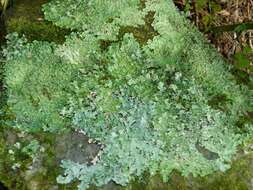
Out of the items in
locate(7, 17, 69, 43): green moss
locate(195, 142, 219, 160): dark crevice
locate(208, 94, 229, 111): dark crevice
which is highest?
locate(7, 17, 69, 43): green moss

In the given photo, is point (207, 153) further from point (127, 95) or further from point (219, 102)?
point (127, 95)

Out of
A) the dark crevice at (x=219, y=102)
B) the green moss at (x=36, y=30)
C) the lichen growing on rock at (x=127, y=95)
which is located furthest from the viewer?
the green moss at (x=36, y=30)

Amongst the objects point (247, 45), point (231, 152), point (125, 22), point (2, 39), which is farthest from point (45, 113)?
point (247, 45)

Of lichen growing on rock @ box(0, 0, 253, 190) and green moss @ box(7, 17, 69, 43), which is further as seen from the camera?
green moss @ box(7, 17, 69, 43)

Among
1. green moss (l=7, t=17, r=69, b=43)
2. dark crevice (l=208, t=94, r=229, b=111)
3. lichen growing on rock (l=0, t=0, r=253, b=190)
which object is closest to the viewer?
lichen growing on rock (l=0, t=0, r=253, b=190)

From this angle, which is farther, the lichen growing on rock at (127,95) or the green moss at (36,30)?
the green moss at (36,30)

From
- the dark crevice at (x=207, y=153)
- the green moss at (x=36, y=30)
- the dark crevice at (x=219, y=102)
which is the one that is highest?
the green moss at (x=36, y=30)

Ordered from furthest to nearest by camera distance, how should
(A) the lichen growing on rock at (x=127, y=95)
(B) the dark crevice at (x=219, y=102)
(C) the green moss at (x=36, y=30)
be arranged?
(C) the green moss at (x=36, y=30) → (B) the dark crevice at (x=219, y=102) → (A) the lichen growing on rock at (x=127, y=95)

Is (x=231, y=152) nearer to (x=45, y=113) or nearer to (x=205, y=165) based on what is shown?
(x=205, y=165)

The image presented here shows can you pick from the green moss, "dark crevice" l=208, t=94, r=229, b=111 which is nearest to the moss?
the green moss

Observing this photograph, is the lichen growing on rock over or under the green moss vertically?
under

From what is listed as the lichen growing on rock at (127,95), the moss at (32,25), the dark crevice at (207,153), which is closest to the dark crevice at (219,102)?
the lichen growing on rock at (127,95)

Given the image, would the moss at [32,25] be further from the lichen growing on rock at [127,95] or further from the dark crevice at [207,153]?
the dark crevice at [207,153]

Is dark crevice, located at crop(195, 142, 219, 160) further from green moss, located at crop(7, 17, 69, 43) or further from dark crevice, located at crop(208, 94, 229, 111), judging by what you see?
green moss, located at crop(7, 17, 69, 43)
